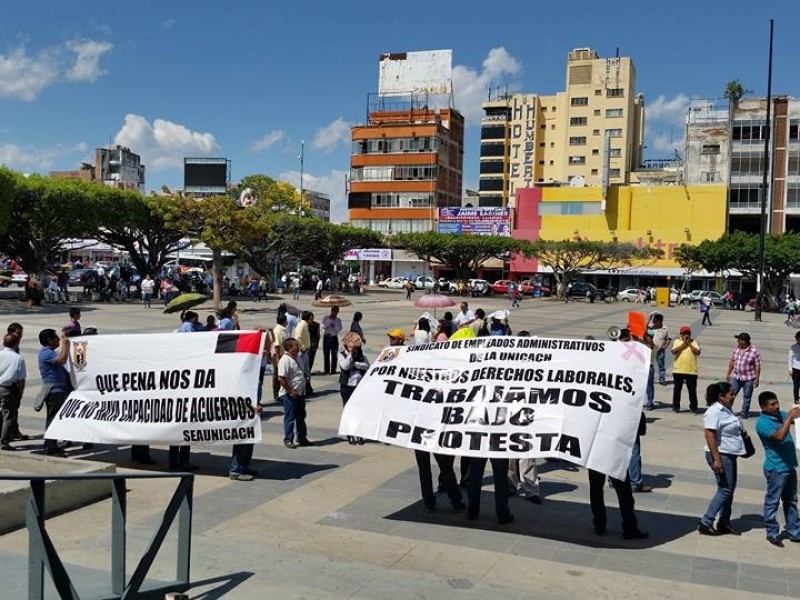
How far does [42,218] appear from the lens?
125ft

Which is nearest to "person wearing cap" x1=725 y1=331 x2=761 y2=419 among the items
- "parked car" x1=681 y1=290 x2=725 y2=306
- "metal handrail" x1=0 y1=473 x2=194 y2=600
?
"metal handrail" x1=0 y1=473 x2=194 y2=600

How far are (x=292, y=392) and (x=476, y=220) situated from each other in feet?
222

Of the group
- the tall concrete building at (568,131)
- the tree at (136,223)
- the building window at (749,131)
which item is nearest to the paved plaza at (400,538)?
the tree at (136,223)

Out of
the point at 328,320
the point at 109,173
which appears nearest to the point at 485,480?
the point at 328,320

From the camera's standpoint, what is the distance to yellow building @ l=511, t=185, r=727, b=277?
71.9 m

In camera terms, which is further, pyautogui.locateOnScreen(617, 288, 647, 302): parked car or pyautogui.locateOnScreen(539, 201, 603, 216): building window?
pyautogui.locateOnScreen(539, 201, 603, 216): building window

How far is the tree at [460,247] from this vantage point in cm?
6556

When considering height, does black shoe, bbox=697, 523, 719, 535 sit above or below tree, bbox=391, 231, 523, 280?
below

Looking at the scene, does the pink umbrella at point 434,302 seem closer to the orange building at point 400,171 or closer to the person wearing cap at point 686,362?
the person wearing cap at point 686,362

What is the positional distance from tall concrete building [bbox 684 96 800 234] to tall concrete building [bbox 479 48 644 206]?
1994 cm

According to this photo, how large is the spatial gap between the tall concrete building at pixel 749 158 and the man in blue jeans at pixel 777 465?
229 ft

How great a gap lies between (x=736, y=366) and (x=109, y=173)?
140161 mm

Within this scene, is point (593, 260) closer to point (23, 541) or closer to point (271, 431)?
point (271, 431)

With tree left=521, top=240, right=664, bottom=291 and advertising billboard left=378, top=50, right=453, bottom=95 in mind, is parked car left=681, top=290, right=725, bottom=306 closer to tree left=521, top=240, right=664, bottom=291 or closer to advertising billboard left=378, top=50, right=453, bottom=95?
tree left=521, top=240, right=664, bottom=291
